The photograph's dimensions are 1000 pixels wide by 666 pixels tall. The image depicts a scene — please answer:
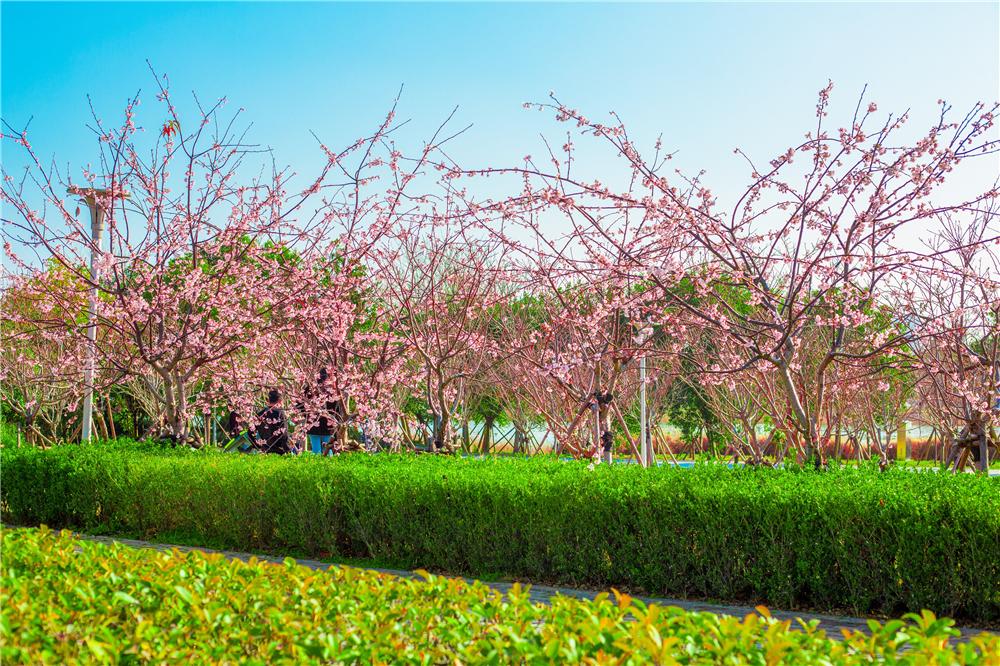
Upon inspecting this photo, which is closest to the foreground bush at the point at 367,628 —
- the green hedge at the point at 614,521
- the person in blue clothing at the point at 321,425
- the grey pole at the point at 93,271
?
the green hedge at the point at 614,521

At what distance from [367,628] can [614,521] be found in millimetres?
3502

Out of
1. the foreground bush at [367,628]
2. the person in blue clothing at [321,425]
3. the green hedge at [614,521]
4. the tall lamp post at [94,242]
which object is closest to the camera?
the foreground bush at [367,628]

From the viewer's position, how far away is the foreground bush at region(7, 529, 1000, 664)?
2.67 meters

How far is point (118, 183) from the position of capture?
9164mm

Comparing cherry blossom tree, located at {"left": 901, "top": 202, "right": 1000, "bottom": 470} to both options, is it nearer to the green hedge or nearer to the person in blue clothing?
the green hedge

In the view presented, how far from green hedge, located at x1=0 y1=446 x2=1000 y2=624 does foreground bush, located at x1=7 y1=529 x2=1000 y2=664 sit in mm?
2579

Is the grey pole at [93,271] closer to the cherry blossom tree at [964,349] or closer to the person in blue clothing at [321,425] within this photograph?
the person in blue clothing at [321,425]

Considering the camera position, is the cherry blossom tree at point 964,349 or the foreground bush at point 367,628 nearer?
the foreground bush at point 367,628

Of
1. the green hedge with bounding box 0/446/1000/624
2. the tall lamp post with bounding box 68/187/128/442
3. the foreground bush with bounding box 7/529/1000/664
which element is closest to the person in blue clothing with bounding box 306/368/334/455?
the green hedge with bounding box 0/446/1000/624

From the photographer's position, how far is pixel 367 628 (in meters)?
2.88

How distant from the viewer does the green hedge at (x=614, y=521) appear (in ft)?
17.4

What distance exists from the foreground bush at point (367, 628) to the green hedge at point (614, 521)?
2.58m

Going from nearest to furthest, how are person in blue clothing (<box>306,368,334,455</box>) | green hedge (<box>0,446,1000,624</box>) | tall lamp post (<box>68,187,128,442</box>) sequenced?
green hedge (<box>0,446,1000,624</box>), tall lamp post (<box>68,187,128,442</box>), person in blue clothing (<box>306,368,334,455</box>)

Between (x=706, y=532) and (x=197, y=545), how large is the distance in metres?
4.60
